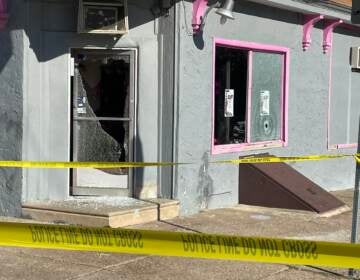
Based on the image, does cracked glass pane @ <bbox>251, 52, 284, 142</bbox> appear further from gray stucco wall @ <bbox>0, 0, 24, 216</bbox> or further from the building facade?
gray stucco wall @ <bbox>0, 0, 24, 216</bbox>

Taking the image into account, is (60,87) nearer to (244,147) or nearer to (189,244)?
(244,147)

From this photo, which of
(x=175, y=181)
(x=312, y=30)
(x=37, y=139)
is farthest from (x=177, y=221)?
(x=312, y=30)

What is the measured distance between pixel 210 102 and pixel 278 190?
169cm

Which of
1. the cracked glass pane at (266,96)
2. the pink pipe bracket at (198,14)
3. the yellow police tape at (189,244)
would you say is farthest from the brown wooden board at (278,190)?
the yellow police tape at (189,244)

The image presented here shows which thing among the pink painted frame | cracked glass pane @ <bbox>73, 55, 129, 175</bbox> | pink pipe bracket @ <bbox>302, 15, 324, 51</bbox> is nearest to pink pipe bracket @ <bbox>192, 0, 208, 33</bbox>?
the pink painted frame

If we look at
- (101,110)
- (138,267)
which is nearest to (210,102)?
(101,110)

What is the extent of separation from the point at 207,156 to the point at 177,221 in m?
1.32

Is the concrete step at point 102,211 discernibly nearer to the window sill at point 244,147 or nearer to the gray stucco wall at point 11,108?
the gray stucco wall at point 11,108

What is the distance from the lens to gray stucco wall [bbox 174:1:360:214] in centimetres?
900

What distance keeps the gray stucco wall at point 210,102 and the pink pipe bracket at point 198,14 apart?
0.27 feet

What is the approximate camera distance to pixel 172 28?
8.85 meters

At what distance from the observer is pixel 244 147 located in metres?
10.3

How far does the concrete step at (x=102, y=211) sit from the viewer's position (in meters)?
7.91

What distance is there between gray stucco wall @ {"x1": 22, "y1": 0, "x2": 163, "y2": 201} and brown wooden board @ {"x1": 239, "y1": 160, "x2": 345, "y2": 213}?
5.71ft
